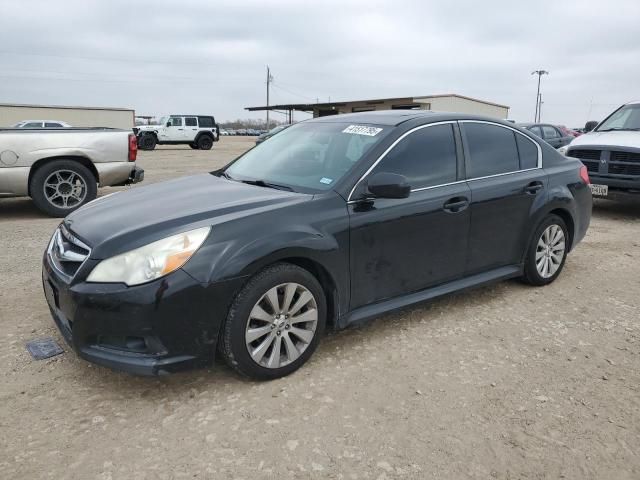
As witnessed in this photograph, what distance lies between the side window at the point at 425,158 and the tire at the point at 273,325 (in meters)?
0.97

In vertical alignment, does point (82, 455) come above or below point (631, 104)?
below

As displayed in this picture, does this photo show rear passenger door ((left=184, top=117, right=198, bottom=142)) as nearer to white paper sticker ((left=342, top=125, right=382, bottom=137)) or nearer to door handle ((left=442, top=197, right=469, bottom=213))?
white paper sticker ((left=342, top=125, right=382, bottom=137))

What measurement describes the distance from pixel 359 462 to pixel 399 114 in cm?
259

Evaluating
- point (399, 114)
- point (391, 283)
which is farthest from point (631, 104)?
point (391, 283)

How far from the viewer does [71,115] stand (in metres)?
30.4

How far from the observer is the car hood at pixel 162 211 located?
283cm

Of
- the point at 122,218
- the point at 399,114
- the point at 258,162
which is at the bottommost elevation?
the point at 122,218

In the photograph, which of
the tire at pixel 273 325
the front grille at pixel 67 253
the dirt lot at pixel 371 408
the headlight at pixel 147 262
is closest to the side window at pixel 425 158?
the tire at pixel 273 325

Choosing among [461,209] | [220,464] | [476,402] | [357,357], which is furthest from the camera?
[461,209]

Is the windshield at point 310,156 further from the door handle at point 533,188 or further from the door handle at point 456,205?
the door handle at point 533,188

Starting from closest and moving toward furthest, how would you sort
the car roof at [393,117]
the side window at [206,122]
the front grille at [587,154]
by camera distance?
the car roof at [393,117], the front grille at [587,154], the side window at [206,122]

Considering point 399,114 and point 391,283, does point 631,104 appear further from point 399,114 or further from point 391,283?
point 391,283

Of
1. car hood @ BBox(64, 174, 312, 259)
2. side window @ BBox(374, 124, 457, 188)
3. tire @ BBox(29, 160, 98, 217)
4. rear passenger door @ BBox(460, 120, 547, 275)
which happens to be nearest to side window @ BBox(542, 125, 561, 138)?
rear passenger door @ BBox(460, 120, 547, 275)

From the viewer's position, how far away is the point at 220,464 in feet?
7.78
